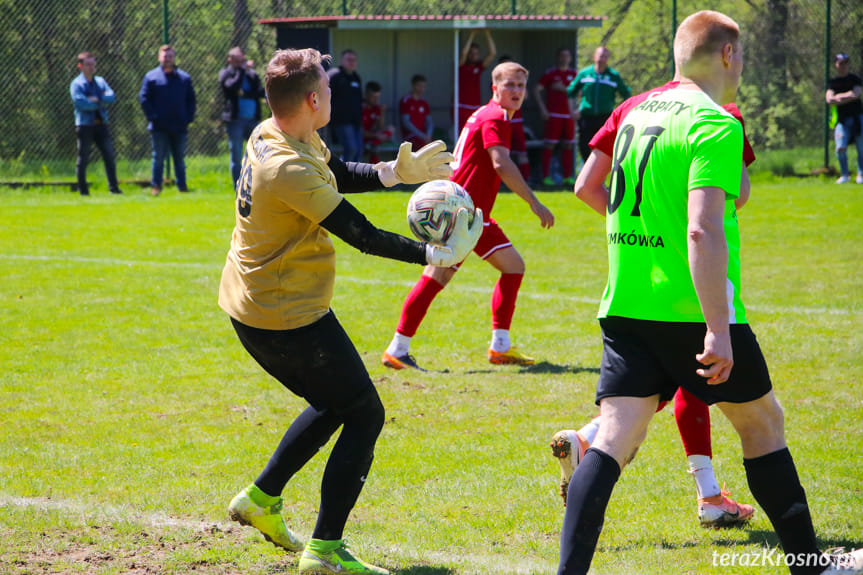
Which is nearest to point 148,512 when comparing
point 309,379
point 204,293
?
point 309,379

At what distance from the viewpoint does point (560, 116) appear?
18953mm

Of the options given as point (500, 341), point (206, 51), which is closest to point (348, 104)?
point (206, 51)

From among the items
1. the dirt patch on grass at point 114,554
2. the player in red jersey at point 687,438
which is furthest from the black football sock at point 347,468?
the player in red jersey at point 687,438

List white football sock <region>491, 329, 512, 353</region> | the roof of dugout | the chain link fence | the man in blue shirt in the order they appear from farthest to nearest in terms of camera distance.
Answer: the roof of dugout → the chain link fence → the man in blue shirt → white football sock <region>491, 329, 512, 353</region>

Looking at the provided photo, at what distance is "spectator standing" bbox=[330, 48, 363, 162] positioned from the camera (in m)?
17.1

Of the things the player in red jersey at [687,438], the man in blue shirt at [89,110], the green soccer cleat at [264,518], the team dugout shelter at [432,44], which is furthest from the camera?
the team dugout shelter at [432,44]

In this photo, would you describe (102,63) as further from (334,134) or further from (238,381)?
(238,381)

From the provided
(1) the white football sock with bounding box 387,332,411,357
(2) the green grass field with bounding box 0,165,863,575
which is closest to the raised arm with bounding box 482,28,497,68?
(2) the green grass field with bounding box 0,165,863,575

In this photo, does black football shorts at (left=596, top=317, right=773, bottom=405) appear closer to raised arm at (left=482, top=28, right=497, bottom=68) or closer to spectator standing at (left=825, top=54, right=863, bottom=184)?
raised arm at (left=482, top=28, right=497, bottom=68)

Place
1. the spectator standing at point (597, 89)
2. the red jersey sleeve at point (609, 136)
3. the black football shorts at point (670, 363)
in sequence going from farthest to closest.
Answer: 1. the spectator standing at point (597, 89)
2. the red jersey sleeve at point (609, 136)
3. the black football shorts at point (670, 363)

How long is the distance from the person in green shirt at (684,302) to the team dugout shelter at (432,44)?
15848 millimetres

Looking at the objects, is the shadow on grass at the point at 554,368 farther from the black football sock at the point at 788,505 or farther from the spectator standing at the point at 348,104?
the spectator standing at the point at 348,104

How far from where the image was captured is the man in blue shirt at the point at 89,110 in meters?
16.6

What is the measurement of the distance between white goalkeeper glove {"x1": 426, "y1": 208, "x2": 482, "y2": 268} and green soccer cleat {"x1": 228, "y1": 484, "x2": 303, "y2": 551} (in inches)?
48.4
